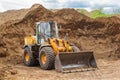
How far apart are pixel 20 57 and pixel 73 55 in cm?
633

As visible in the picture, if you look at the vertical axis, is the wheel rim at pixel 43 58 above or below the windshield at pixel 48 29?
below

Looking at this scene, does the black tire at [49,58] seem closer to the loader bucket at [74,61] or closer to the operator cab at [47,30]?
the loader bucket at [74,61]

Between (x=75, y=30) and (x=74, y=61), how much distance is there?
10572 mm

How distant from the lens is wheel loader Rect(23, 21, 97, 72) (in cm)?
1658

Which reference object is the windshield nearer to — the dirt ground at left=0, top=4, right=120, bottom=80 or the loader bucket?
the loader bucket

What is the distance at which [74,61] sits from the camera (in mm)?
16969

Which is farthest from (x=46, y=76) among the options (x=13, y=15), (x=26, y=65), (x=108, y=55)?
(x=13, y=15)

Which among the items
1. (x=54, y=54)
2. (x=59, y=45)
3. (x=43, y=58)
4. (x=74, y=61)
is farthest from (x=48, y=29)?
(x=74, y=61)

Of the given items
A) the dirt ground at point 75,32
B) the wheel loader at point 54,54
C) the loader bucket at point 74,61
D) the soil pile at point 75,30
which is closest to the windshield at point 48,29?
the wheel loader at point 54,54

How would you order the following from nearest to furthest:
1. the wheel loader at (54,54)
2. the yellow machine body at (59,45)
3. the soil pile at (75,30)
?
the wheel loader at (54,54)
the yellow machine body at (59,45)
the soil pile at (75,30)

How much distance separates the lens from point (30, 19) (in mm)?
27031

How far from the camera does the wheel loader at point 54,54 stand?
16578 millimetres

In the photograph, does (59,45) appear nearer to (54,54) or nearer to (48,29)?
(54,54)

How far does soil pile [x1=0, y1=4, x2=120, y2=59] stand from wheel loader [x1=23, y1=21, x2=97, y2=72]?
5.23 meters
